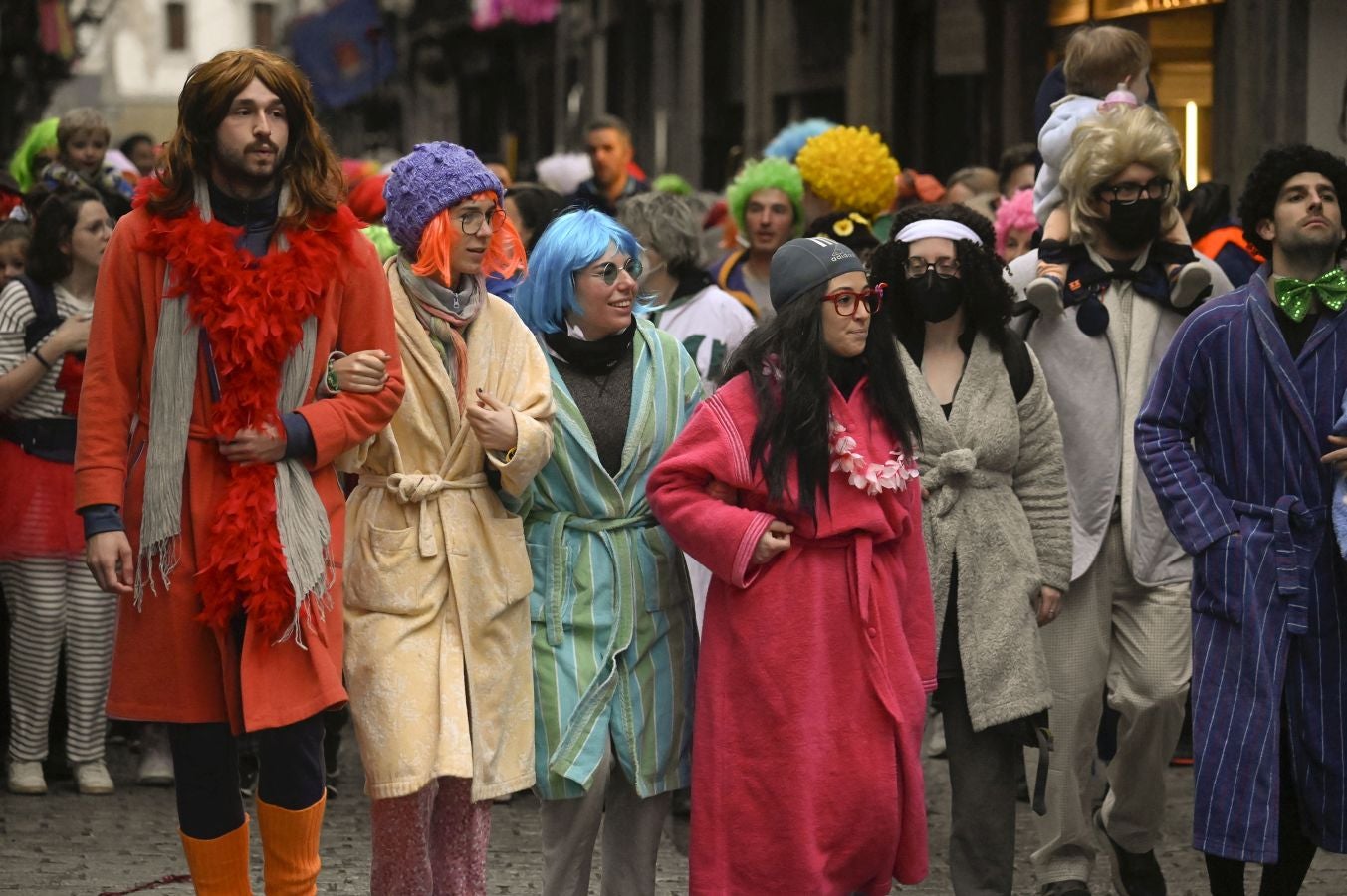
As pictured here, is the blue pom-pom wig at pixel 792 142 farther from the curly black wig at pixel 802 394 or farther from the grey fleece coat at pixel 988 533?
the curly black wig at pixel 802 394

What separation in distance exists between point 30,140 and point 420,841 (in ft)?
26.0

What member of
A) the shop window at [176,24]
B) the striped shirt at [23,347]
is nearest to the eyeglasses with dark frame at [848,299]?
the striped shirt at [23,347]

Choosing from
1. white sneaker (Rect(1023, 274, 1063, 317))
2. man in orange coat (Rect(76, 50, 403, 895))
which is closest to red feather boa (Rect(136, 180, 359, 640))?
man in orange coat (Rect(76, 50, 403, 895))

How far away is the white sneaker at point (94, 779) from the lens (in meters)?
8.64

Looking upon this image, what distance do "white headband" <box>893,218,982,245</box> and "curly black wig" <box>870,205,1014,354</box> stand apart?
0.08ft

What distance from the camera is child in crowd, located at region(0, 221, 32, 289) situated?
9.09m

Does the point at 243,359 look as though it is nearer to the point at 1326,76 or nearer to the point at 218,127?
the point at 218,127

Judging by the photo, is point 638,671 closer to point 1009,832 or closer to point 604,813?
point 604,813

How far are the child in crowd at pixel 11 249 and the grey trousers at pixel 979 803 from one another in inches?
177

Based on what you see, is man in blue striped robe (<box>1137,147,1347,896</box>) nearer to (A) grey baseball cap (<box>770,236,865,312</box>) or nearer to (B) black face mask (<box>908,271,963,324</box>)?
(B) black face mask (<box>908,271,963,324</box>)

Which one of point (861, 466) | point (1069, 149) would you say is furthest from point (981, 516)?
point (1069, 149)

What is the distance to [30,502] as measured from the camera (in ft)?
28.1

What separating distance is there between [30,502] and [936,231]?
12.5 feet

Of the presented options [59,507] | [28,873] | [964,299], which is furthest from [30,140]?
[964,299]
